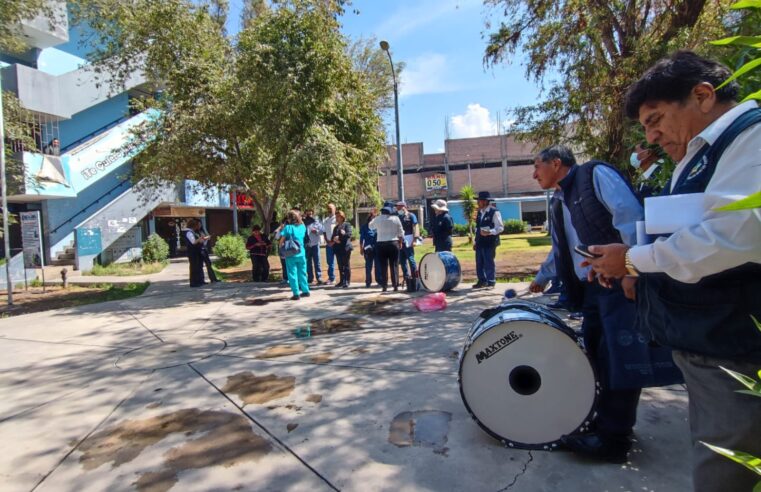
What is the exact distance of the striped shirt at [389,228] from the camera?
29.5ft

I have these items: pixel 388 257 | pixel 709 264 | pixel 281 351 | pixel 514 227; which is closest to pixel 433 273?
pixel 388 257

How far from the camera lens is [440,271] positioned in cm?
845

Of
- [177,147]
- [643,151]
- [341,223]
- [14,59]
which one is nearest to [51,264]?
[14,59]

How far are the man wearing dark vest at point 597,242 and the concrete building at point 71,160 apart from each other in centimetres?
1713

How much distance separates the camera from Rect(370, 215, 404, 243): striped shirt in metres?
8.99

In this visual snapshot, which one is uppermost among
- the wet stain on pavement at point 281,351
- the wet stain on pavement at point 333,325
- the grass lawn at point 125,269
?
the grass lawn at point 125,269

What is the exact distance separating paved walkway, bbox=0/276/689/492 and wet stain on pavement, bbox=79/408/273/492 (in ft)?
0.04

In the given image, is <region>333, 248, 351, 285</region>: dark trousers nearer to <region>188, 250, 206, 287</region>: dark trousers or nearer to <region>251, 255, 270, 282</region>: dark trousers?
<region>251, 255, 270, 282</region>: dark trousers

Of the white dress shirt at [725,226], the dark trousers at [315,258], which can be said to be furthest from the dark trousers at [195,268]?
the white dress shirt at [725,226]

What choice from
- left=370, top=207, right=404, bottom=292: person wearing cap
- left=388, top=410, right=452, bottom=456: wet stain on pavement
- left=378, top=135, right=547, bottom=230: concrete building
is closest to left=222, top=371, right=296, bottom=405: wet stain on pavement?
left=388, top=410, right=452, bottom=456: wet stain on pavement

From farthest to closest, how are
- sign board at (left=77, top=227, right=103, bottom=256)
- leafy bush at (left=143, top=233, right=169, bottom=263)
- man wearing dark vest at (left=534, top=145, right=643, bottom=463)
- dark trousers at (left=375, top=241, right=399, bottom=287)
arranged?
leafy bush at (left=143, top=233, right=169, bottom=263), sign board at (left=77, top=227, right=103, bottom=256), dark trousers at (left=375, top=241, right=399, bottom=287), man wearing dark vest at (left=534, top=145, right=643, bottom=463)

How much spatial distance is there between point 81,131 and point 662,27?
24376 millimetres

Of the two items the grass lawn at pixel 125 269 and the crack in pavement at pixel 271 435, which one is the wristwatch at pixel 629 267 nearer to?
the crack in pavement at pixel 271 435

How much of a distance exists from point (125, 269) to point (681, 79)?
19.7 metres
